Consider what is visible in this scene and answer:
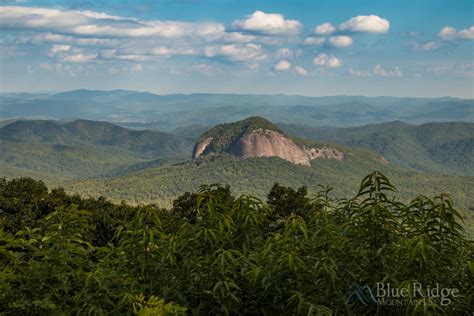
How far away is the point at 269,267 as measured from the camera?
5.70 metres

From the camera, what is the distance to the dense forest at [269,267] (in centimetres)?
534

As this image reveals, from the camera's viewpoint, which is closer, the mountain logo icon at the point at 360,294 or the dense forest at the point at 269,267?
the dense forest at the point at 269,267

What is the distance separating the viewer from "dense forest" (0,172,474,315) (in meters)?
5.34

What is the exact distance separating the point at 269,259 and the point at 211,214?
1.09 metres

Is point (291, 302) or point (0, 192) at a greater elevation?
point (291, 302)

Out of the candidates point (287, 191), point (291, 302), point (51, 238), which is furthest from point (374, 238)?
point (287, 191)

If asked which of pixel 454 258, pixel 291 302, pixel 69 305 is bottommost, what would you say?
pixel 69 305

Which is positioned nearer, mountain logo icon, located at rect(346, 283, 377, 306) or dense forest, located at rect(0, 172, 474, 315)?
dense forest, located at rect(0, 172, 474, 315)

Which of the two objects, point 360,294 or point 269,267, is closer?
point 360,294

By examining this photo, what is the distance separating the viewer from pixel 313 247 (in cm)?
600

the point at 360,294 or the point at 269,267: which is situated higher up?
the point at 269,267

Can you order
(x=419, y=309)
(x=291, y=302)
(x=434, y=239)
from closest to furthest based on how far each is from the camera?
1. (x=419, y=309)
2. (x=291, y=302)
3. (x=434, y=239)

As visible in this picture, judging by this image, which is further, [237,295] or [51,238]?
[51,238]

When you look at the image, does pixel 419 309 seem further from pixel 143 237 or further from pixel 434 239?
pixel 143 237
